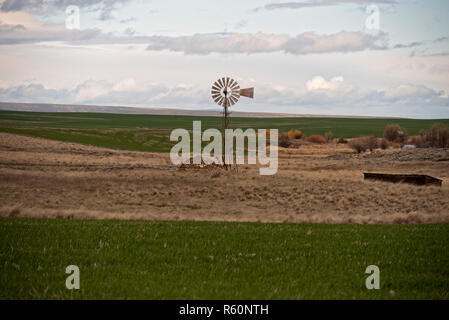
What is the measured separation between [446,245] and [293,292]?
6080 mm

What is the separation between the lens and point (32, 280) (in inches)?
359

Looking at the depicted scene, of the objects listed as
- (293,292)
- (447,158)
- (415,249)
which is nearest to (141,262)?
(293,292)

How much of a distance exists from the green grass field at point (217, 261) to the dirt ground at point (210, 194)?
26.4 feet

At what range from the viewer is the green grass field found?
8766 mm

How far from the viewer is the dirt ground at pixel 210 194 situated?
2666 cm

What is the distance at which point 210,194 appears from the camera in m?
35.8

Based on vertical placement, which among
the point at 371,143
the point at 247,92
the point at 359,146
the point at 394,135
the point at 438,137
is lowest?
the point at 359,146

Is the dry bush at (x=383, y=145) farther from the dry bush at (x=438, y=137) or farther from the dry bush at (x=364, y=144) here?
A: the dry bush at (x=438, y=137)

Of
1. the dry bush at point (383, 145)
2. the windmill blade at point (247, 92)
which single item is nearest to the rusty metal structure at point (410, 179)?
the windmill blade at point (247, 92)

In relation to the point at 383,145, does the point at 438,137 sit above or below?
above

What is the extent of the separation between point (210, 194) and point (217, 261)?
81.4ft

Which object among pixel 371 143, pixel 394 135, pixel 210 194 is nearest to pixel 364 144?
pixel 371 143

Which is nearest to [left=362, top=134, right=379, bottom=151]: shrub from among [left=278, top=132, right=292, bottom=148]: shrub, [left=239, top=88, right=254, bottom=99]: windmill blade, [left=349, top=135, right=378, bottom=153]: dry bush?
[left=349, top=135, right=378, bottom=153]: dry bush

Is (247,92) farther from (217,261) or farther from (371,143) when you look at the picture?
(371,143)
